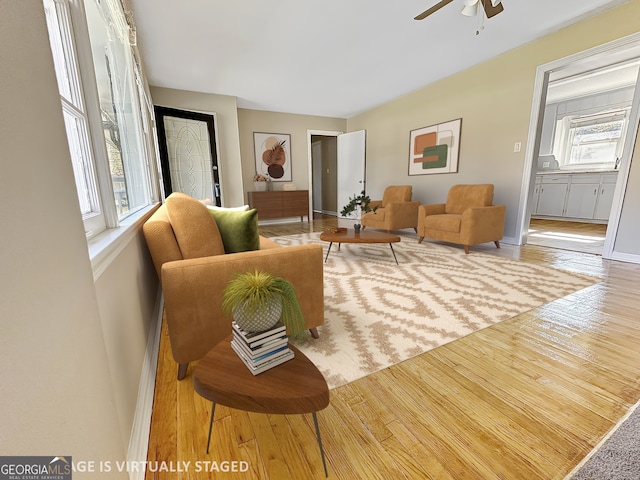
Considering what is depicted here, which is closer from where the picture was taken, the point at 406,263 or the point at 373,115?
the point at 406,263

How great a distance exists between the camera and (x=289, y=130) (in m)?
6.16

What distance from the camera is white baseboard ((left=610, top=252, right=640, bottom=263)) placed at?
9.21 ft

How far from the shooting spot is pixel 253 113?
227 inches

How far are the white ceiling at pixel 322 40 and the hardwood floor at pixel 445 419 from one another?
2.99m

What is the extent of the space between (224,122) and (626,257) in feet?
19.6

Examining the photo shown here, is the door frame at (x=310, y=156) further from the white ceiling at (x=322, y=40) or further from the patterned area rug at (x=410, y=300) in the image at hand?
the patterned area rug at (x=410, y=300)

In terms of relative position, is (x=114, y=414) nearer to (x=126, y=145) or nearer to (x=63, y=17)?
(x=63, y=17)

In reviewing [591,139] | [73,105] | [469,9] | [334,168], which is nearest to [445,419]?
[73,105]

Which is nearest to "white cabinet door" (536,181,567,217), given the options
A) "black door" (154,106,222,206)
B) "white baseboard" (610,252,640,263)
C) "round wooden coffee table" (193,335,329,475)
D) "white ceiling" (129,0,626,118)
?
"white baseboard" (610,252,640,263)

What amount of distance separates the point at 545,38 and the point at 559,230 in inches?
126

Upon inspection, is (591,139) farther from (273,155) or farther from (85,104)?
(85,104)

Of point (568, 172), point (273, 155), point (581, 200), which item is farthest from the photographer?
point (273, 155)

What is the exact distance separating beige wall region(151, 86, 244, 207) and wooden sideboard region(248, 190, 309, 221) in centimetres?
49

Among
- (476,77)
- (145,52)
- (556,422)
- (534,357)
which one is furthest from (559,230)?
(145,52)
